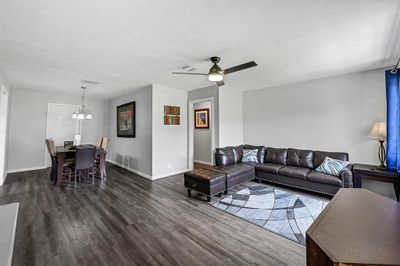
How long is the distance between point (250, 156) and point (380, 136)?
8.32 ft

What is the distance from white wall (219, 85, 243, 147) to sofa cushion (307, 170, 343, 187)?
223 centimetres

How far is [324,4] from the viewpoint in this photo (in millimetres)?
1803

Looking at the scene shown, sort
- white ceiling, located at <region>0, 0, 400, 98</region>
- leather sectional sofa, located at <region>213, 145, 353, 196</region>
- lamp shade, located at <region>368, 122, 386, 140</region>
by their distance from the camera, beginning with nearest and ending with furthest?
white ceiling, located at <region>0, 0, 400, 98</region> → lamp shade, located at <region>368, 122, 386, 140</region> → leather sectional sofa, located at <region>213, 145, 353, 196</region>

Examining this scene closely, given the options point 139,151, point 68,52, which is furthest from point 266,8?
point 139,151

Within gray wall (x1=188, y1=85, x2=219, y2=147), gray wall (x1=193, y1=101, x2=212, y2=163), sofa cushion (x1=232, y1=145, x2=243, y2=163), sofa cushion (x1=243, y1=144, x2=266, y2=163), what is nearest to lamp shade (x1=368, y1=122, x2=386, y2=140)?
sofa cushion (x1=243, y1=144, x2=266, y2=163)

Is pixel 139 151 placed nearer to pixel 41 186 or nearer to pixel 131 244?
pixel 41 186

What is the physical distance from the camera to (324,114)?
14.0 feet

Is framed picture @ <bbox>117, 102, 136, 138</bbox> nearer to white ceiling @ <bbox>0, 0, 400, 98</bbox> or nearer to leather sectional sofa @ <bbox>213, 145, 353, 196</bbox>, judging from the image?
white ceiling @ <bbox>0, 0, 400, 98</bbox>

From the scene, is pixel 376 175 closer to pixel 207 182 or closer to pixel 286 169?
pixel 286 169

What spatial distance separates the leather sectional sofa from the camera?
11.3 ft

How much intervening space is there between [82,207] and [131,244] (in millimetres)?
1568

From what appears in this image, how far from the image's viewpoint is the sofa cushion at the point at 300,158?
13.9 ft

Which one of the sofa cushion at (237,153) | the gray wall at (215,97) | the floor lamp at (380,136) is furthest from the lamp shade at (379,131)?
the gray wall at (215,97)

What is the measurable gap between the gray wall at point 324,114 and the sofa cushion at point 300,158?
0.95 ft
